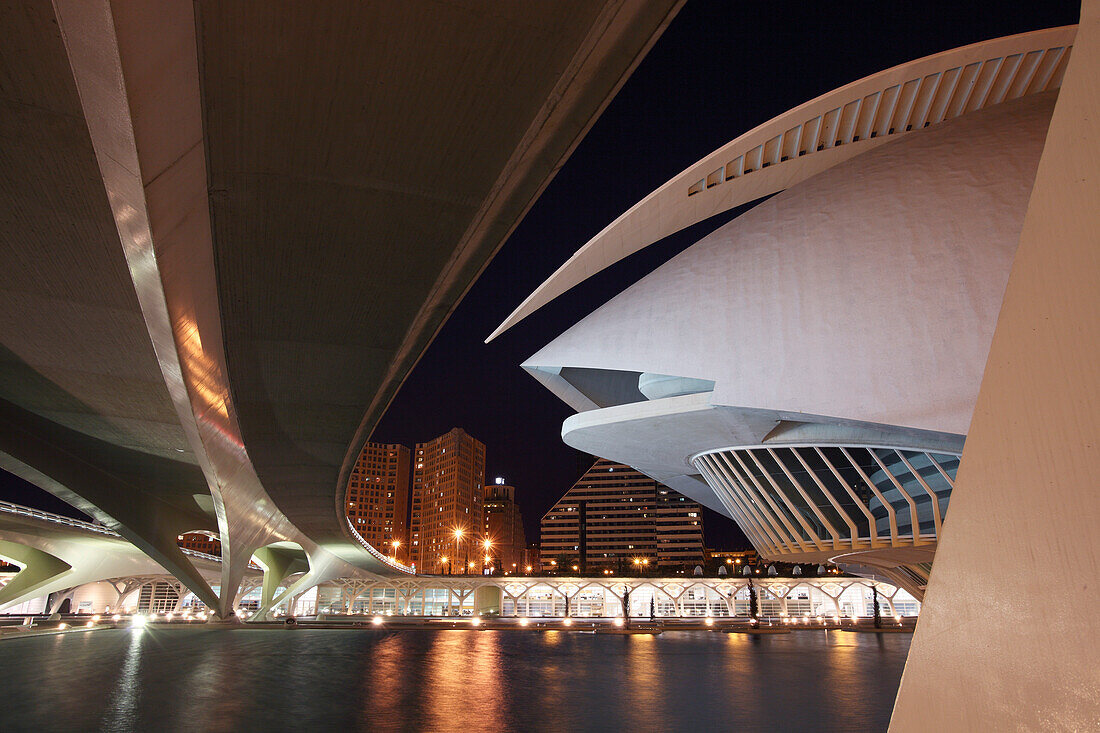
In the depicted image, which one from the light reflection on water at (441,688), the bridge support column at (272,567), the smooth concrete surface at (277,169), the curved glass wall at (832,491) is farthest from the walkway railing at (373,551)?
the smooth concrete surface at (277,169)

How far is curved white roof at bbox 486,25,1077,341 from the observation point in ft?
65.6

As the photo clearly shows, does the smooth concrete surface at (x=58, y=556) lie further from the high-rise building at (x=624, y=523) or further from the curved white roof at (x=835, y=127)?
the high-rise building at (x=624, y=523)

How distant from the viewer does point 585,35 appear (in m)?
3.52

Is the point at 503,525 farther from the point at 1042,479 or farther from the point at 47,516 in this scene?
the point at 1042,479

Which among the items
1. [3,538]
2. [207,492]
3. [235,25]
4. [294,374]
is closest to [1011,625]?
[235,25]

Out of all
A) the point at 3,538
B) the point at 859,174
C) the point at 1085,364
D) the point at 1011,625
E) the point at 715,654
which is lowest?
the point at 715,654

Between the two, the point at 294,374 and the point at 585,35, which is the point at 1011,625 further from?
the point at 294,374

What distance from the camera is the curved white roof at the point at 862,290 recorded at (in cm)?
1455

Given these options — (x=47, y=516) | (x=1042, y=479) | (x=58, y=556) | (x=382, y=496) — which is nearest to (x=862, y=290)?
(x=1042, y=479)

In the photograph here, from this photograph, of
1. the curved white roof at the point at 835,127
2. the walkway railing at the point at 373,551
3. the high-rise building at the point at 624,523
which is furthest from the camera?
the high-rise building at the point at 624,523

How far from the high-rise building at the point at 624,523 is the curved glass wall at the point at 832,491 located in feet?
329

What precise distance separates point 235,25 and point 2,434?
15.8 m

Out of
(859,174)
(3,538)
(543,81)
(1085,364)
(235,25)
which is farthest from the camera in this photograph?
(3,538)

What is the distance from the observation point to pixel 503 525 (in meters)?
144
